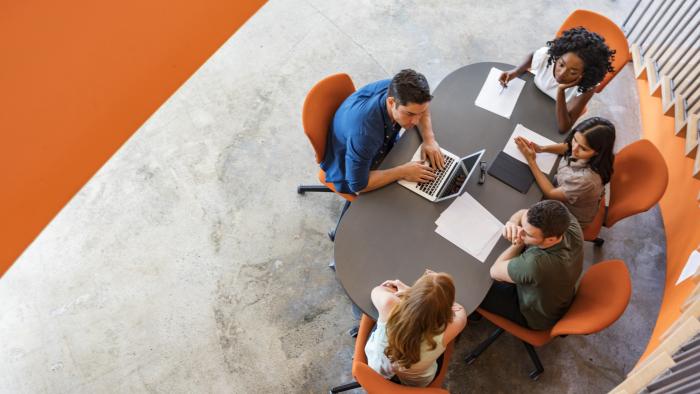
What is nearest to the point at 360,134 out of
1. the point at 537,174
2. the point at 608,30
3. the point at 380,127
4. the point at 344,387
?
the point at 380,127

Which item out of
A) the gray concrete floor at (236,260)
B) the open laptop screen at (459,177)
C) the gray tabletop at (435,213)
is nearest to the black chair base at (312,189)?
the gray concrete floor at (236,260)

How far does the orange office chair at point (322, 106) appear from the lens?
2709 mm

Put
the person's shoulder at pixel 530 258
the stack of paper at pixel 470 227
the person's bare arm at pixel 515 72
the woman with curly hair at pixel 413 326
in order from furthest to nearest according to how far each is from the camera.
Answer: the person's bare arm at pixel 515 72 → the stack of paper at pixel 470 227 → the person's shoulder at pixel 530 258 → the woman with curly hair at pixel 413 326

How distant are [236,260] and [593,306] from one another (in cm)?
230

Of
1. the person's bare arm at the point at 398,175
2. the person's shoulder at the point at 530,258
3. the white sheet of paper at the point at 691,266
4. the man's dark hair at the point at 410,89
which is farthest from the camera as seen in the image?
the white sheet of paper at the point at 691,266

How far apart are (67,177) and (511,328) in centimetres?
244

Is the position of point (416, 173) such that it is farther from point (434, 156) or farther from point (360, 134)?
point (360, 134)

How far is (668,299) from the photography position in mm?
2951

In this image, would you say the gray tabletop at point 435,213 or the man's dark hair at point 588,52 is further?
the man's dark hair at point 588,52

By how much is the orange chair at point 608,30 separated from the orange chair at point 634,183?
22.9 inches

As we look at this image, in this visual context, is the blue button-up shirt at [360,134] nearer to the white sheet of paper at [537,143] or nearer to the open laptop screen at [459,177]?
the open laptop screen at [459,177]

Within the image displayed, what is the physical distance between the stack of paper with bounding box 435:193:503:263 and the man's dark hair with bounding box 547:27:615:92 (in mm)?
988

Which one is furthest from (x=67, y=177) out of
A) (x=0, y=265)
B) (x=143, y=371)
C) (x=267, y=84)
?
(x=267, y=84)

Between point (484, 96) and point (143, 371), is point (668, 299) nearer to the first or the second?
point (484, 96)
